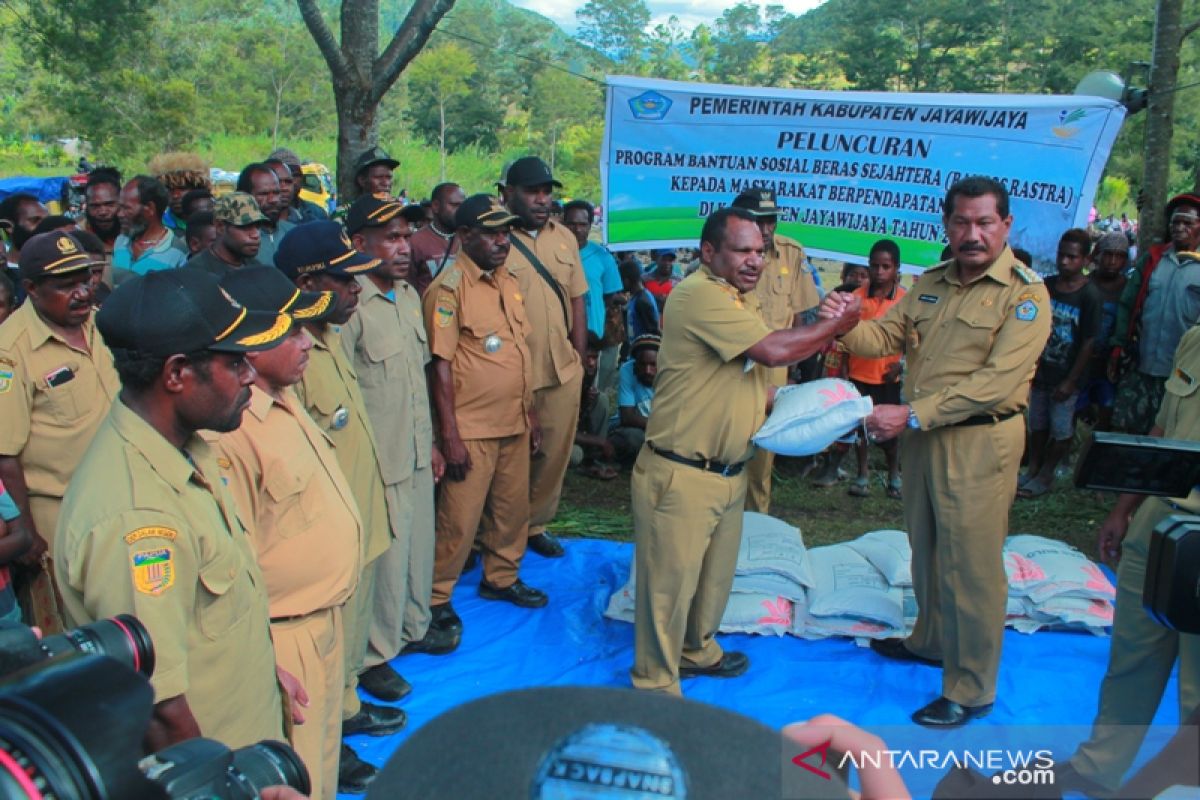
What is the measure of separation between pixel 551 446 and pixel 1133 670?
3.13 meters

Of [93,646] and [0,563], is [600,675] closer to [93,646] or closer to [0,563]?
[0,563]

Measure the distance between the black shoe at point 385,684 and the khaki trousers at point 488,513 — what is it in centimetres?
61

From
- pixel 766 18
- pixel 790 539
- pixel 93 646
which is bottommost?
pixel 790 539

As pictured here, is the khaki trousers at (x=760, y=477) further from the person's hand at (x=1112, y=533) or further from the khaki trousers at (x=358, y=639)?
the khaki trousers at (x=358, y=639)

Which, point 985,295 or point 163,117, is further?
point 163,117

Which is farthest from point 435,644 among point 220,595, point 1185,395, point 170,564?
point 1185,395

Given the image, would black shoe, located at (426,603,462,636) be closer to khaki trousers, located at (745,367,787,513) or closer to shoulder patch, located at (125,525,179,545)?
khaki trousers, located at (745,367,787,513)

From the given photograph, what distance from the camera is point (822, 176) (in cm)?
656

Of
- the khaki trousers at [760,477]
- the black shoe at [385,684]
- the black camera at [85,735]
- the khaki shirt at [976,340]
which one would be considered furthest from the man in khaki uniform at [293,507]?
the khaki trousers at [760,477]

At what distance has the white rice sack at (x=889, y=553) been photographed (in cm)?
479

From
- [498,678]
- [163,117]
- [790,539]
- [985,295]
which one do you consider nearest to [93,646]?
[498,678]

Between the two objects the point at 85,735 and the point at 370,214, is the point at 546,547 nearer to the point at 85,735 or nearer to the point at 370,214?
the point at 370,214

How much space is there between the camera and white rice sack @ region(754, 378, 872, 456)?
359cm

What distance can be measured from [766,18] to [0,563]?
61059mm
